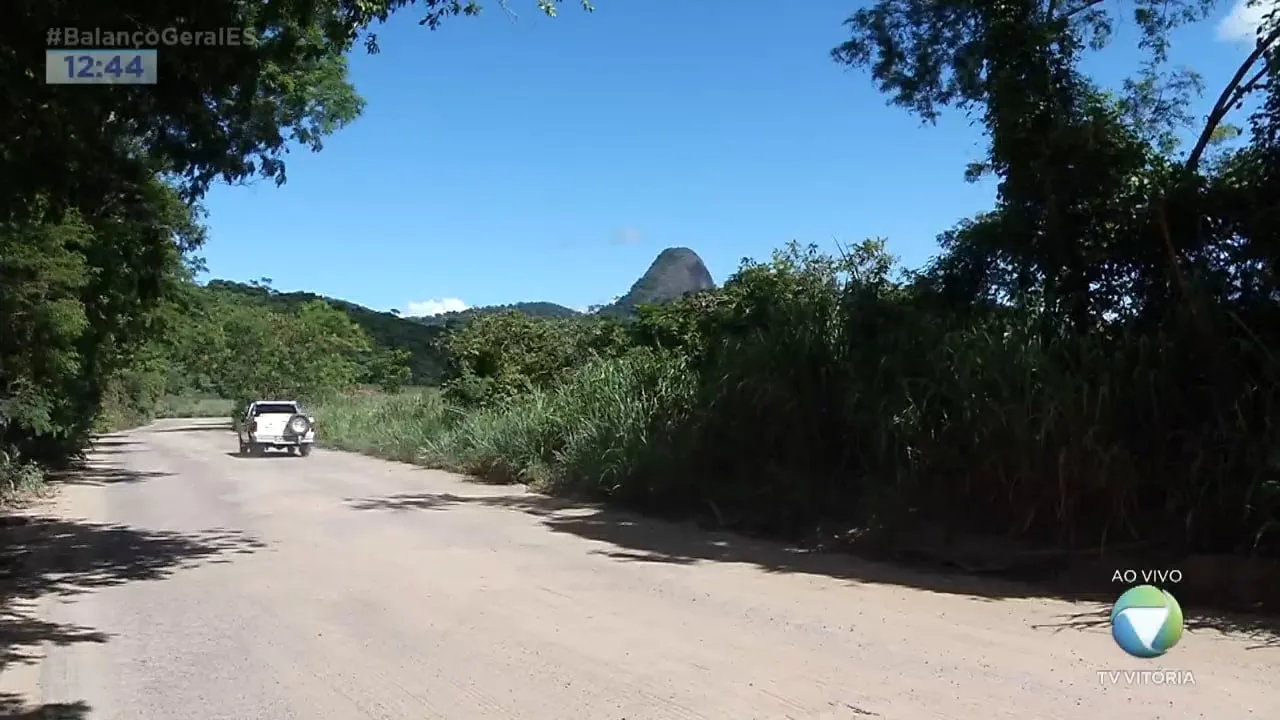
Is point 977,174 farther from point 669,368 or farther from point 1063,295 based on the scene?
point 669,368

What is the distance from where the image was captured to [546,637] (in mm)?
7316

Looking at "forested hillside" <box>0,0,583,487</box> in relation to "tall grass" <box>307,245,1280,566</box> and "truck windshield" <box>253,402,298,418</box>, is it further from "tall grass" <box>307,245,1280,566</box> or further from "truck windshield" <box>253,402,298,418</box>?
"truck windshield" <box>253,402,298,418</box>

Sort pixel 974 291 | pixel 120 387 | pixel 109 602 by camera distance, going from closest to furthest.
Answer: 1. pixel 109 602
2. pixel 974 291
3. pixel 120 387

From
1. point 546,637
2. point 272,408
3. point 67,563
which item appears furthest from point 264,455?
point 546,637

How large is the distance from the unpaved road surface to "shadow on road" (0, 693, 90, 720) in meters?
0.02

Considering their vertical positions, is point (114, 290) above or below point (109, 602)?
above

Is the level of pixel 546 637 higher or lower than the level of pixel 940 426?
lower

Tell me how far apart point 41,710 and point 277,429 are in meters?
25.3

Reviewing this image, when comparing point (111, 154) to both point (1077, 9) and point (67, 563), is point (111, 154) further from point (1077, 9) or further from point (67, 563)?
point (1077, 9)

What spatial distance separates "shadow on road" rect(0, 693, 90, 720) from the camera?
559cm

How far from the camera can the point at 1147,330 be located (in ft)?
33.8

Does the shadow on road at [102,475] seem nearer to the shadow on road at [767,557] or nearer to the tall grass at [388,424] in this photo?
the tall grass at [388,424]

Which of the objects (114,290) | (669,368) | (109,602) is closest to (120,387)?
(114,290)

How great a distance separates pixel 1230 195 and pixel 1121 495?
319cm
